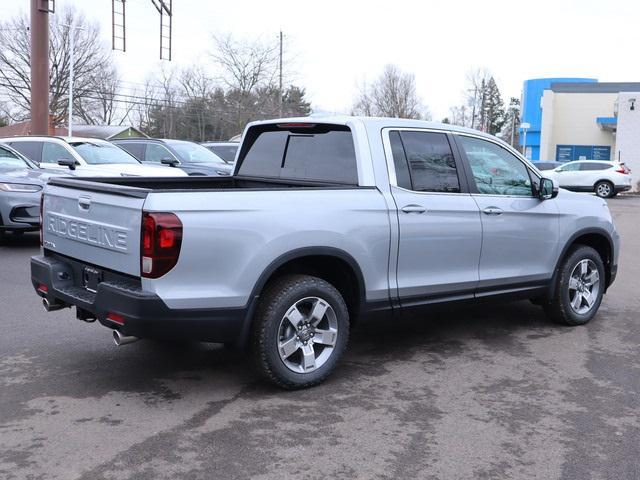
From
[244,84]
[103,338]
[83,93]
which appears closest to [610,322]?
[103,338]

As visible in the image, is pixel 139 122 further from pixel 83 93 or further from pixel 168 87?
pixel 83 93

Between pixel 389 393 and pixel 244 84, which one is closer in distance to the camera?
pixel 389 393

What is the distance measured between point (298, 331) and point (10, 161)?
28.3 feet

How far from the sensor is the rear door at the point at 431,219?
17.1ft

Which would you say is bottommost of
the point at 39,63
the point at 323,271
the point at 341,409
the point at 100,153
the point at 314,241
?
the point at 341,409

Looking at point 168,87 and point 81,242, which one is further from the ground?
point 168,87

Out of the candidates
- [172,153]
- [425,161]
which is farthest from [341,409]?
[172,153]

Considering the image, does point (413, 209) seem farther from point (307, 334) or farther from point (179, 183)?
point (179, 183)

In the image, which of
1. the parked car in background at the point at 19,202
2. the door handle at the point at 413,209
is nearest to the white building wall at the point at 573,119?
the parked car in background at the point at 19,202

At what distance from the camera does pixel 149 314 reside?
409cm

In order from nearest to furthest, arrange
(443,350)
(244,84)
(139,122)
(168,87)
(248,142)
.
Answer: (443,350) → (248,142) → (244,84) → (168,87) → (139,122)

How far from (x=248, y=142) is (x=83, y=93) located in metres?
58.9

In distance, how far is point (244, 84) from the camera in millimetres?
52781

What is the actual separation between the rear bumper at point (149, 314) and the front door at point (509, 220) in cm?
234
